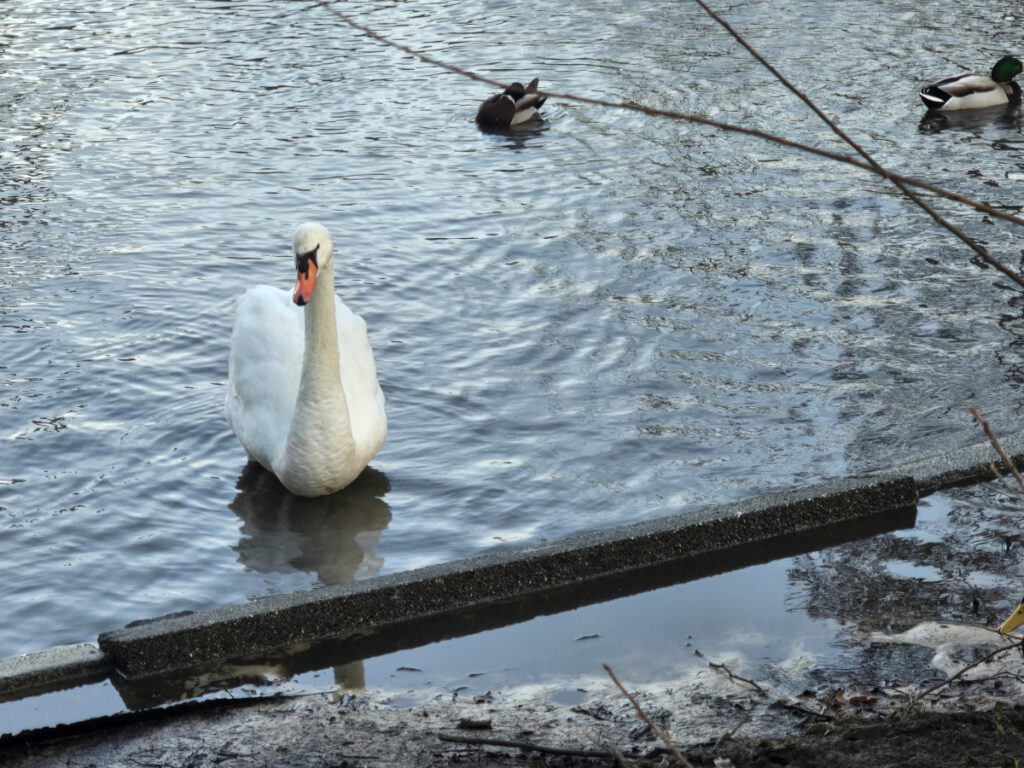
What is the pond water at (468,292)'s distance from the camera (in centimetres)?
652

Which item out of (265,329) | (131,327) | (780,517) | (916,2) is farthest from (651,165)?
(916,2)

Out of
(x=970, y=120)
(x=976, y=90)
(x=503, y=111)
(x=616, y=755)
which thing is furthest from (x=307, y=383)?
(x=976, y=90)

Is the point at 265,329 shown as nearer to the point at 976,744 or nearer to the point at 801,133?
the point at 976,744

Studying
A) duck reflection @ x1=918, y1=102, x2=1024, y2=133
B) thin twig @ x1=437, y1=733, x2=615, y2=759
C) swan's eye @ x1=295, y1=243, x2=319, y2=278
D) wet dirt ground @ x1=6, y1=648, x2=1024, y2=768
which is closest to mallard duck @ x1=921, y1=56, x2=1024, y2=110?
duck reflection @ x1=918, y1=102, x2=1024, y2=133

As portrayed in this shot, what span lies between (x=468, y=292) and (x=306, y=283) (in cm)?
320

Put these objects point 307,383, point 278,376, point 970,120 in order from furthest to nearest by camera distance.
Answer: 1. point 970,120
2. point 278,376
3. point 307,383

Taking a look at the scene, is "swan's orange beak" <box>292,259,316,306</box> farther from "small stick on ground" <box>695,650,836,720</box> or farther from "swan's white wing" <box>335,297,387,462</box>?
"small stick on ground" <box>695,650,836,720</box>

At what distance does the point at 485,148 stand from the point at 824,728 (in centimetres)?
958

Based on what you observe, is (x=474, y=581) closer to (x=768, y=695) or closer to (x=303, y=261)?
(x=768, y=695)

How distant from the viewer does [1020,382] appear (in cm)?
751

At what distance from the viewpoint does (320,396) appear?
6340 millimetres

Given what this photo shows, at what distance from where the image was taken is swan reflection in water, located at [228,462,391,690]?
6160mm

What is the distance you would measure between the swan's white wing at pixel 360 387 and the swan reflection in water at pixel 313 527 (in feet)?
0.69

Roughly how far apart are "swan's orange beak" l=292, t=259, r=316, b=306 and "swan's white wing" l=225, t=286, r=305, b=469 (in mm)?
600
